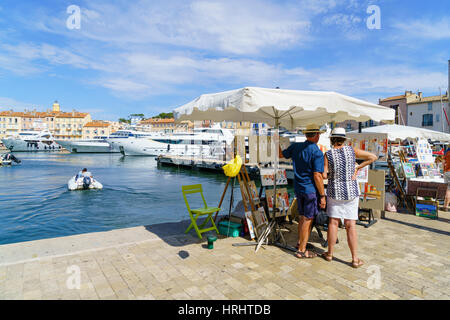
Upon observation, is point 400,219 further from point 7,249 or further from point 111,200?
point 111,200

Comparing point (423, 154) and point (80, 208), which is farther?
point (80, 208)

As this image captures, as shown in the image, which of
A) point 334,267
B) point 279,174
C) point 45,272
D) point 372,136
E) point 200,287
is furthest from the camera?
point 372,136

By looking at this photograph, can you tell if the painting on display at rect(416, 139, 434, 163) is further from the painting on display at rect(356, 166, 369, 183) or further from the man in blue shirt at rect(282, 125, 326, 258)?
the man in blue shirt at rect(282, 125, 326, 258)

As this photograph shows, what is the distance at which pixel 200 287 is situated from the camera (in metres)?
3.30

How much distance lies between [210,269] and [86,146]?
66370mm

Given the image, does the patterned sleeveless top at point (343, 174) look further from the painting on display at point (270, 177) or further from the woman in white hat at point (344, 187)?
the painting on display at point (270, 177)

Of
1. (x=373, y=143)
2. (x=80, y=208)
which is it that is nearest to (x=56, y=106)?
(x=80, y=208)

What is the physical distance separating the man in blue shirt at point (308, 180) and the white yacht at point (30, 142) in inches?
2994

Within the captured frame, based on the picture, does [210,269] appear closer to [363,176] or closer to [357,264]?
[357,264]

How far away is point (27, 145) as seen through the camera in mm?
67500

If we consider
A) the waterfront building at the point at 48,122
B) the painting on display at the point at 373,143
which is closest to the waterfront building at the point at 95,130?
the waterfront building at the point at 48,122

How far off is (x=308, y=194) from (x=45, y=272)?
3.53 m

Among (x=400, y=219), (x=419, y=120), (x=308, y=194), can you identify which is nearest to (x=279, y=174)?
(x=308, y=194)

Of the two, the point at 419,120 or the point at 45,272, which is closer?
the point at 45,272
